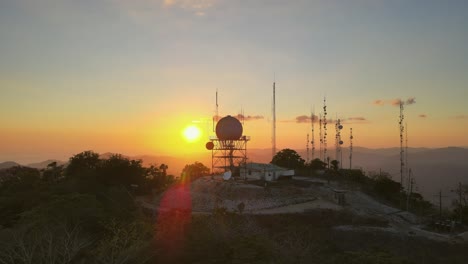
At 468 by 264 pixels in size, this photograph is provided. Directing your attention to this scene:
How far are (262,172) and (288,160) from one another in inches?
711

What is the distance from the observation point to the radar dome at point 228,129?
5006cm

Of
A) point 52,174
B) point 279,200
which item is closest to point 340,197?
point 279,200

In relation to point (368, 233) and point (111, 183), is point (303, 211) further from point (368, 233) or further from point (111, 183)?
point (111, 183)

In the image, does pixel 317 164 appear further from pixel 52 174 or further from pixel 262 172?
pixel 52 174

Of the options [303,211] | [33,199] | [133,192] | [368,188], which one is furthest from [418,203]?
[33,199]

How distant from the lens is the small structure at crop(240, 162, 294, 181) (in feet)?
163

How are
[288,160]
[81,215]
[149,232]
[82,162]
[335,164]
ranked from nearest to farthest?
[149,232] < [81,215] < [82,162] < [335,164] < [288,160]

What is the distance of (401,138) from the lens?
150ft

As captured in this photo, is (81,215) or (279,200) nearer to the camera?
(81,215)

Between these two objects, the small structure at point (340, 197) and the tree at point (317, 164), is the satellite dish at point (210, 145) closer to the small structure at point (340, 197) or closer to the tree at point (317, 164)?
the small structure at point (340, 197)

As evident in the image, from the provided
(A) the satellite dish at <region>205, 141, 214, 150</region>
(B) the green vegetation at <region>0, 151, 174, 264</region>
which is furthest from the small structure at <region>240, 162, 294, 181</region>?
(B) the green vegetation at <region>0, 151, 174, 264</region>

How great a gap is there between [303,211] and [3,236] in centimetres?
2707

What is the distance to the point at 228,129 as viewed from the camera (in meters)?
50.0

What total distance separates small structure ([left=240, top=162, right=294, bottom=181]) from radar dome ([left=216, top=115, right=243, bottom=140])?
15.4 ft
